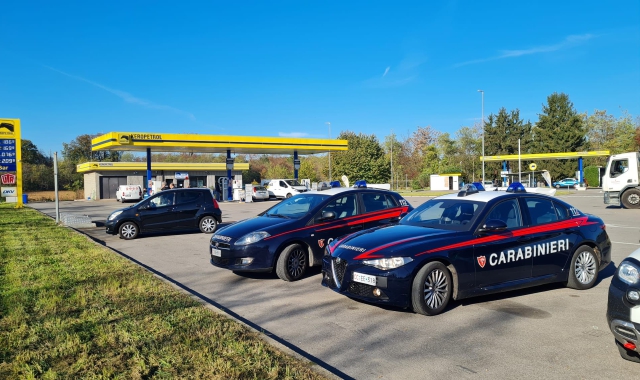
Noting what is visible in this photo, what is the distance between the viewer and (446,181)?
58.8 meters

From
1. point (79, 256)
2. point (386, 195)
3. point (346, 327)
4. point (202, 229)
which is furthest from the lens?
point (202, 229)

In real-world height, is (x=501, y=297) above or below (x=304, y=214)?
→ below

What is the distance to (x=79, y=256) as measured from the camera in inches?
406

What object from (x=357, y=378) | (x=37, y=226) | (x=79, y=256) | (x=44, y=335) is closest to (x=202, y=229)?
(x=79, y=256)

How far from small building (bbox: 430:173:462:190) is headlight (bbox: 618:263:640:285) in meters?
55.1

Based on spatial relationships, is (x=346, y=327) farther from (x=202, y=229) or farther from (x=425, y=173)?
(x=425, y=173)

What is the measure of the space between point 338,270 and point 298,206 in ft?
9.66

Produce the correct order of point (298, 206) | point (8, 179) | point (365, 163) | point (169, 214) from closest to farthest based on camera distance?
point (298, 206), point (169, 214), point (8, 179), point (365, 163)

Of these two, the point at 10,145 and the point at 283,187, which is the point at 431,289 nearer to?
the point at 10,145

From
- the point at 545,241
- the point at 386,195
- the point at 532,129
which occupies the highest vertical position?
the point at 532,129

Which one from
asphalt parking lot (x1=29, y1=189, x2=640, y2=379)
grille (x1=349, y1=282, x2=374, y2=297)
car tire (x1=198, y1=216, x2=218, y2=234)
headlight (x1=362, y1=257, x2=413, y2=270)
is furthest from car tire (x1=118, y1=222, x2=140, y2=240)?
headlight (x1=362, y1=257, x2=413, y2=270)

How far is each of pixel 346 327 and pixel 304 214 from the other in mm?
3213

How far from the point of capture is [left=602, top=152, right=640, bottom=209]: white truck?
22109 mm

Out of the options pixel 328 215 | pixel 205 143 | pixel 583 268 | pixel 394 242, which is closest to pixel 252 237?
pixel 328 215
